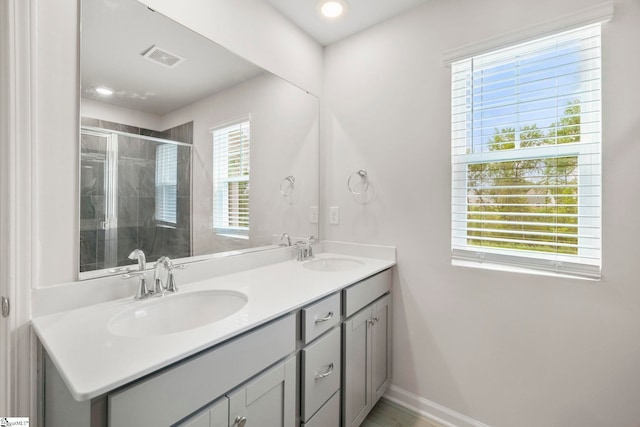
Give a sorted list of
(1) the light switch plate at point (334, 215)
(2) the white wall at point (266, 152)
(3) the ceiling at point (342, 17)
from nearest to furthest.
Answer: (2) the white wall at point (266, 152), (3) the ceiling at point (342, 17), (1) the light switch plate at point (334, 215)

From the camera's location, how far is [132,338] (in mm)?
802

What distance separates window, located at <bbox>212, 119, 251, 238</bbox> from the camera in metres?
1.55

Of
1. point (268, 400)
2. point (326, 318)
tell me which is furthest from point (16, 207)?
point (326, 318)

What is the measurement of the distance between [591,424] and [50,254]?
2326 mm

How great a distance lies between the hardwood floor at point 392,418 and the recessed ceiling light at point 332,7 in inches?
92.5

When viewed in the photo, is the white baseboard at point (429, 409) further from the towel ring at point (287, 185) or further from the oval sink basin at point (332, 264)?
the towel ring at point (287, 185)

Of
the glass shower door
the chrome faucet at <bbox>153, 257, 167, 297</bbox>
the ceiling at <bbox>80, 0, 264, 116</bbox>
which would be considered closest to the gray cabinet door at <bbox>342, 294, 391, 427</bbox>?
the chrome faucet at <bbox>153, 257, 167, 297</bbox>

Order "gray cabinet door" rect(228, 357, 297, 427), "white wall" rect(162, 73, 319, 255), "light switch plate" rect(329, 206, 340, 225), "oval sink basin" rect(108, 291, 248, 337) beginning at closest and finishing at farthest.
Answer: "gray cabinet door" rect(228, 357, 297, 427) < "oval sink basin" rect(108, 291, 248, 337) < "white wall" rect(162, 73, 319, 255) < "light switch plate" rect(329, 206, 340, 225)

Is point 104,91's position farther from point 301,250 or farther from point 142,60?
point 301,250

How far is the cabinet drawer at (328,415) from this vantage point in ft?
3.99

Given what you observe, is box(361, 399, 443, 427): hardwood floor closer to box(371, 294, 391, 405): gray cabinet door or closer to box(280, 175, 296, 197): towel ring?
box(371, 294, 391, 405): gray cabinet door

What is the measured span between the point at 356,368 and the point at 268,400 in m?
0.64

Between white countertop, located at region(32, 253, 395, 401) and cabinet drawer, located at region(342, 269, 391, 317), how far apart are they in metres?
0.10

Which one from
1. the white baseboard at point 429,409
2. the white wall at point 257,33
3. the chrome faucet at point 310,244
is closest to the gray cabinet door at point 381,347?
the white baseboard at point 429,409
